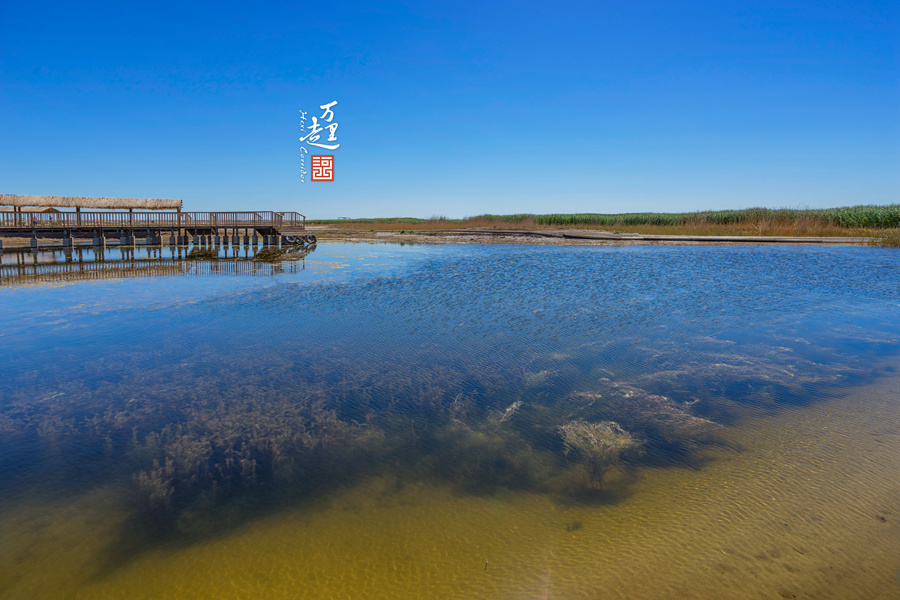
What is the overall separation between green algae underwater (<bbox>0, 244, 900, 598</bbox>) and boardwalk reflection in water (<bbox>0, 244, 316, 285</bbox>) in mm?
9912

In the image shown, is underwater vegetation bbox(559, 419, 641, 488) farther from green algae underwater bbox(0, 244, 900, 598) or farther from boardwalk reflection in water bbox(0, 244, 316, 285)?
boardwalk reflection in water bbox(0, 244, 316, 285)

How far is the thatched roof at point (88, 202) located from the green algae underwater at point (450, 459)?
1002 inches

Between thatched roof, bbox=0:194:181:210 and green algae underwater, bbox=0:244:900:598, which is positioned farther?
thatched roof, bbox=0:194:181:210

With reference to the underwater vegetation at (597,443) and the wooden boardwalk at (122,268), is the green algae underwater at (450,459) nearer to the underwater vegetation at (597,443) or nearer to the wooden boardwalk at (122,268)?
the underwater vegetation at (597,443)

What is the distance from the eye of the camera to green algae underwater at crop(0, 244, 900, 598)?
10.7ft

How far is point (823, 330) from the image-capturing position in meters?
9.97

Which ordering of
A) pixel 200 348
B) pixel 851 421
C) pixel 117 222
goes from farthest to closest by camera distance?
pixel 117 222 < pixel 200 348 < pixel 851 421

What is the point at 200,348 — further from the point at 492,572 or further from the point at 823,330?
the point at 823,330

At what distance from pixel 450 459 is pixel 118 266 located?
77.6ft

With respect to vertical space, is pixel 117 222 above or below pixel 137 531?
above

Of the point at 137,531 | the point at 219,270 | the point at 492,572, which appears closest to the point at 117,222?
the point at 219,270

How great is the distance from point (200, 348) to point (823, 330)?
12.8 metres

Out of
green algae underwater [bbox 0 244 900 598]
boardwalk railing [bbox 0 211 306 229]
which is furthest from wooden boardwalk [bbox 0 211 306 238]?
green algae underwater [bbox 0 244 900 598]

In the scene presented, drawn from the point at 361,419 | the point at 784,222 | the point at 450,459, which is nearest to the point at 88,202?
the point at 361,419
